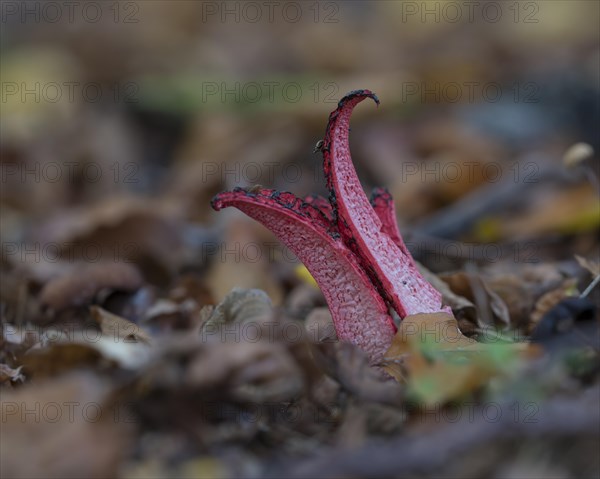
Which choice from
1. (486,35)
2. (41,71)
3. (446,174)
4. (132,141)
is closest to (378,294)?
(446,174)

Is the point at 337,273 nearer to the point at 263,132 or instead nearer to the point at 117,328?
the point at 117,328

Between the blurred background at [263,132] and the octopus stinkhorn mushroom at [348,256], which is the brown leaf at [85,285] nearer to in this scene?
the blurred background at [263,132]

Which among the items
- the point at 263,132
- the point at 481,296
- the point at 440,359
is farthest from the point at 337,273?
the point at 263,132

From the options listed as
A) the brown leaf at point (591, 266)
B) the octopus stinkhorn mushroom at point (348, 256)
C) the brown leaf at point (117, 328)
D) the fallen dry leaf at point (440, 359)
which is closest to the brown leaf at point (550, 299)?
the brown leaf at point (591, 266)

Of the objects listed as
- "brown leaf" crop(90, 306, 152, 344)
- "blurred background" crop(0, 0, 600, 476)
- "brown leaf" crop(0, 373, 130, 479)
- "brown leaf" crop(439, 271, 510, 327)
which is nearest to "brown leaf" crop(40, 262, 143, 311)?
"blurred background" crop(0, 0, 600, 476)

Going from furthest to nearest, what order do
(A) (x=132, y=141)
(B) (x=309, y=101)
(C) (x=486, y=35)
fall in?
(C) (x=486, y=35) → (A) (x=132, y=141) → (B) (x=309, y=101)

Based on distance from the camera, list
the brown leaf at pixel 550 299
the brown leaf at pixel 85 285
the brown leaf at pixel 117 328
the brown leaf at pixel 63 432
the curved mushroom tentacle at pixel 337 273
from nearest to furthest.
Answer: the brown leaf at pixel 63 432, the curved mushroom tentacle at pixel 337 273, the brown leaf at pixel 117 328, the brown leaf at pixel 550 299, the brown leaf at pixel 85 285

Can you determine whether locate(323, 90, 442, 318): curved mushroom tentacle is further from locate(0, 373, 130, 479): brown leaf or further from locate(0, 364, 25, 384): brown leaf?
locate(0, 364, 25, 384): brown leaf

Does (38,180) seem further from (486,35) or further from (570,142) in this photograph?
(486,35)
